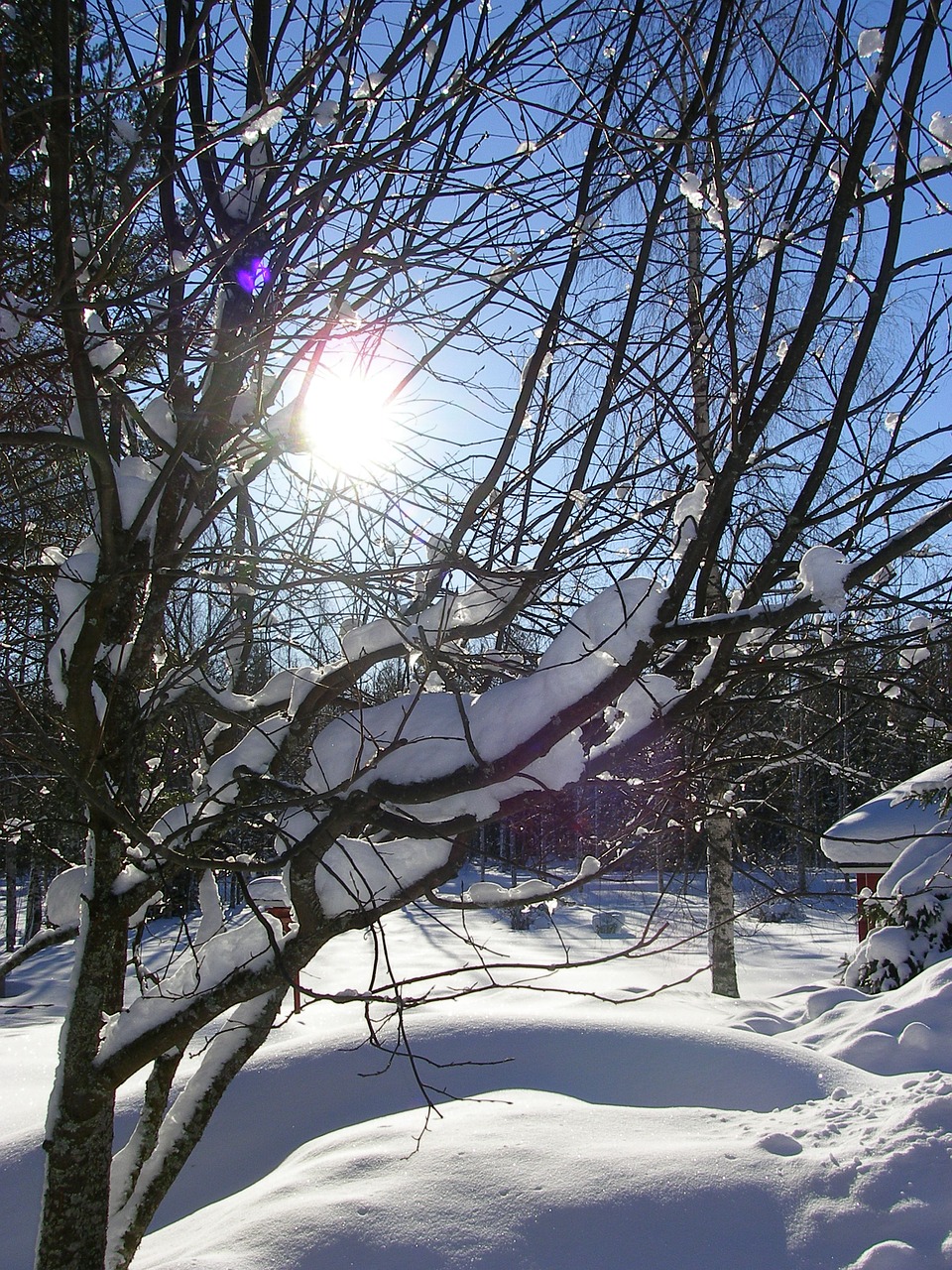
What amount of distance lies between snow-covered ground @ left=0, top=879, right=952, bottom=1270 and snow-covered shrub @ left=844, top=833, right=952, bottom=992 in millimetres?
1608

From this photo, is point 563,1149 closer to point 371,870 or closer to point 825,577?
point 371,870

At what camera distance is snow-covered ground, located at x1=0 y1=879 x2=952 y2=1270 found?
2912mm

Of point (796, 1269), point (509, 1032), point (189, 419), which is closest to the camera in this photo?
point (189, 419)

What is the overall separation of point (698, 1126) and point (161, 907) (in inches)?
104

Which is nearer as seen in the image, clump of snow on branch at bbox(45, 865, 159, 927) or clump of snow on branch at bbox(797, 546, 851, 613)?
clump of snow on branch at bbox(797, 546, 851, 613)

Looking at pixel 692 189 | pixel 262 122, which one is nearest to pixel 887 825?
pixel 692 189

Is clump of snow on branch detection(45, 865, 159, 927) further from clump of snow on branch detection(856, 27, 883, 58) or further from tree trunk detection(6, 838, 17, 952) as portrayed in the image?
tree trunk detection(6, 838, 17, 952)

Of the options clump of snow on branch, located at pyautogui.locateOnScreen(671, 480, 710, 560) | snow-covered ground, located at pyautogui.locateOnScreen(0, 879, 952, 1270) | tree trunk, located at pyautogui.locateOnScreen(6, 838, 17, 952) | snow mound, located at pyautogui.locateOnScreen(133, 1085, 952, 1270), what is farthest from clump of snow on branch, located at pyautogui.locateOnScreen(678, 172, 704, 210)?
tree trunk, located at pyautogui.locateOnScreen(6, 838, 17, 952)

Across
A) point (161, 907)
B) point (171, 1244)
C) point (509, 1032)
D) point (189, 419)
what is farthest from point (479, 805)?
point (509, 1032)

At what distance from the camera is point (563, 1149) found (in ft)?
11.5

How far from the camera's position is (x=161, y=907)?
10.7 feet

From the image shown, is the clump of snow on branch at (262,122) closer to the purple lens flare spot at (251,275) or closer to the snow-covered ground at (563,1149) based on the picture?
the purple lens flare spot at (251,275)

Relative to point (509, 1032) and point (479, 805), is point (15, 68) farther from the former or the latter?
point (509, 1032)

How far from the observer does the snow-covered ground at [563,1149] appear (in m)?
2.91
